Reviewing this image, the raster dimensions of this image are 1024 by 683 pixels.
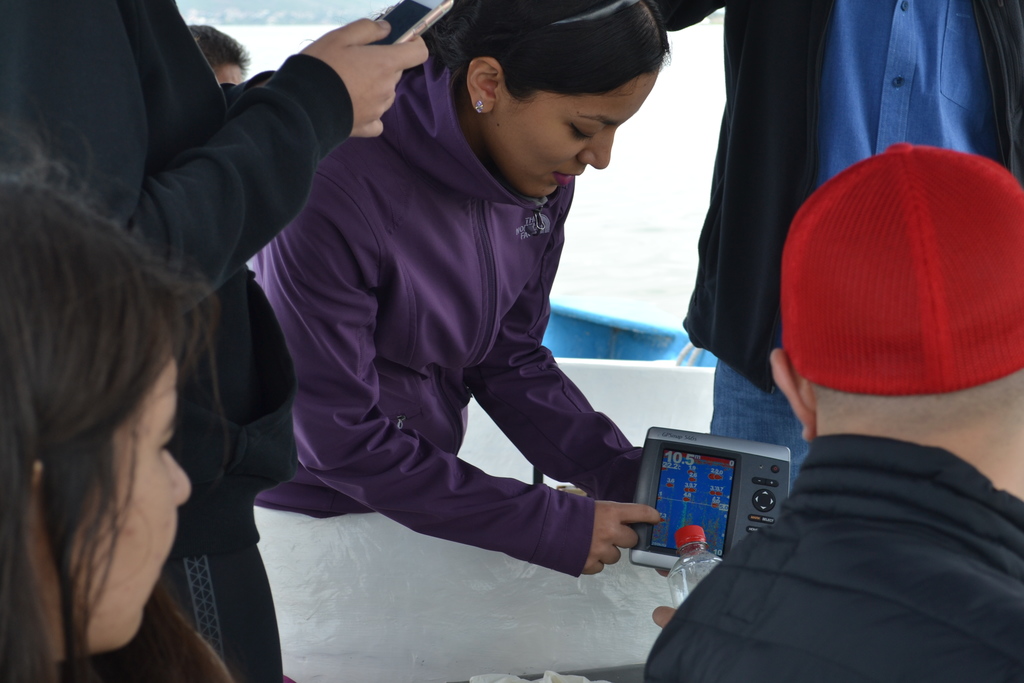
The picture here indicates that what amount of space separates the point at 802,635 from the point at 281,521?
101 cm

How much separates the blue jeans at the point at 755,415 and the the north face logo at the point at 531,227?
16.1 inches

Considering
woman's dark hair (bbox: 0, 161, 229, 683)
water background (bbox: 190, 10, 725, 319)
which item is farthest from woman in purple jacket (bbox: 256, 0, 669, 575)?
water background (bbox: 190, 10, 725, 319)

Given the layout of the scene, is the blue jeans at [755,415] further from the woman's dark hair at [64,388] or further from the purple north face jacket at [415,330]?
the woman's dark hair at [64,388]

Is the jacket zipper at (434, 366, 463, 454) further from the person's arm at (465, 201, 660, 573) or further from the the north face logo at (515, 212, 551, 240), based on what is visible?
the the north face logo at (515, 212, 551, 240)

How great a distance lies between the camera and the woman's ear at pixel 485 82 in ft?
4.19

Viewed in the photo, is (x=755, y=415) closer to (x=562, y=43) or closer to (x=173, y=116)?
(x=562, y=43)

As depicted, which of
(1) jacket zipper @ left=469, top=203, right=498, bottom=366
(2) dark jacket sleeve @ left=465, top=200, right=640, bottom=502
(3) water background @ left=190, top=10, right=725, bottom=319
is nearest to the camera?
(1) jacket zipper @ left=469, top=203, right=498, bottom=366

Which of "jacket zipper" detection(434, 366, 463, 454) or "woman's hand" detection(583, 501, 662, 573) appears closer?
"woman's hand" detection(583, 501, 662, 573)

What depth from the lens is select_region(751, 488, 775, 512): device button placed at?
1251 mm

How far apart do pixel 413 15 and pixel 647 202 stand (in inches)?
350

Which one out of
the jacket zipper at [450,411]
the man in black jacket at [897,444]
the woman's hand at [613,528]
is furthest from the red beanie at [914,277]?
the jacket zipper at [450,411]

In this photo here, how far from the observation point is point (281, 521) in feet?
4.91

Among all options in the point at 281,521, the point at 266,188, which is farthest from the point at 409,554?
the point at 266,188

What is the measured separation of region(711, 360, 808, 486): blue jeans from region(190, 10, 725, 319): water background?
3.31 m
